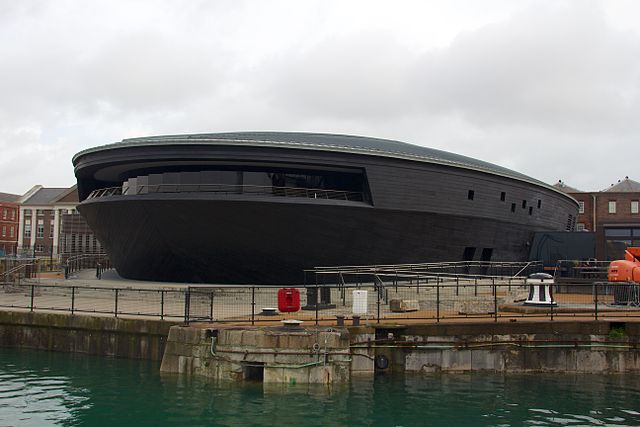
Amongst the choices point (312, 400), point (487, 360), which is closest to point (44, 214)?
point (487, 360)

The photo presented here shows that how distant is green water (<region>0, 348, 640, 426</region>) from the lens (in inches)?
535

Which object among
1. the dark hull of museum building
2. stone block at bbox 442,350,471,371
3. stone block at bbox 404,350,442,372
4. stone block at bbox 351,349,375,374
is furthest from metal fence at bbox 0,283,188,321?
stone block at bbox 442,350,471,371

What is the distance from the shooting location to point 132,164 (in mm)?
31312

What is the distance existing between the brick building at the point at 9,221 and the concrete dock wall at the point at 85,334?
89702 mm

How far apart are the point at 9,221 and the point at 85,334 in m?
95.9

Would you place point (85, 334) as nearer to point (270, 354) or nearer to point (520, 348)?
point (270, 354)

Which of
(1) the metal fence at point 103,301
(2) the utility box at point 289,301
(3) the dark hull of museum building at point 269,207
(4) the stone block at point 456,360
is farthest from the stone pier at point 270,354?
(3) the dark hull of museum building at point 269,207

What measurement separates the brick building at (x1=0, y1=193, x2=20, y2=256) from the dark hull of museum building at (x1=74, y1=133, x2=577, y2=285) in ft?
261

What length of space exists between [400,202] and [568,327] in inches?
546

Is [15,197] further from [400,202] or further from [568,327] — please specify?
[568,327]

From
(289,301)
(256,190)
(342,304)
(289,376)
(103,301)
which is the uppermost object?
(256,190)

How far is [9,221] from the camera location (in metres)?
105

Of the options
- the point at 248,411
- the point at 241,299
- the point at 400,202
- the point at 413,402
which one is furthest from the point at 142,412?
the point at 400,202

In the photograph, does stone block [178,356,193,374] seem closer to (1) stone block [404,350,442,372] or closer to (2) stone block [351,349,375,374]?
(2) stone block [351,349,375,374]
